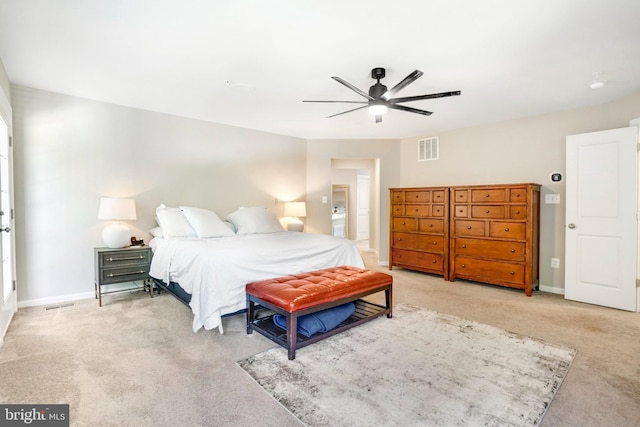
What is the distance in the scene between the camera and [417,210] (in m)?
5.18

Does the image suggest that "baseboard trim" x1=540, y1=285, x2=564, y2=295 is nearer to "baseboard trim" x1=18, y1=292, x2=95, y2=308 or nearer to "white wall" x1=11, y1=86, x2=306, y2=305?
"white wall" x1=11, y1=86, x2=306, y2=305

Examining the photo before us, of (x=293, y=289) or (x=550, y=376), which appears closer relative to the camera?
(x=550, y=376)

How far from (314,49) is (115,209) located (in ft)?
9.28

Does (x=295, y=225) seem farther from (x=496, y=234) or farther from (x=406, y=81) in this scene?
(x=406, y=81)

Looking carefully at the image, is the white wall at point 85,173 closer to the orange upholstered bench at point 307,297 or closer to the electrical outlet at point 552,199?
the orange upholstered bench at point 307,297

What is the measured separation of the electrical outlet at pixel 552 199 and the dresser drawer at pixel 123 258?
5114mm

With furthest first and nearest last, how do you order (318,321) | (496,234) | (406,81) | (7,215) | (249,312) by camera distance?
(496,234)
(7,215)
(249,312)
(318,321)
(406,81)

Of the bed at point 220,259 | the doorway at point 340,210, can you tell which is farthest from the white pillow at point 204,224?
the doorway at point 340,210

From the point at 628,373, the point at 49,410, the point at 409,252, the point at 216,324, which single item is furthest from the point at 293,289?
the point at 409,252

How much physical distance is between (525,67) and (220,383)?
3502mm

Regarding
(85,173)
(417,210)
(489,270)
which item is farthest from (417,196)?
(85,173)

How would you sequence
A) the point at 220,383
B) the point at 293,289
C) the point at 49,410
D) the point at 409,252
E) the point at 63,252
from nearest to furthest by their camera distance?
1. the point at 49,410
2. the point at 220,383
3. the point at 293,289
4. the point at 63,252
5. the point at 409,252

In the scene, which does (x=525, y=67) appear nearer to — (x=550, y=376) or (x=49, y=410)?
(x=550, y=376)

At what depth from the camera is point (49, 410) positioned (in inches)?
69.1
